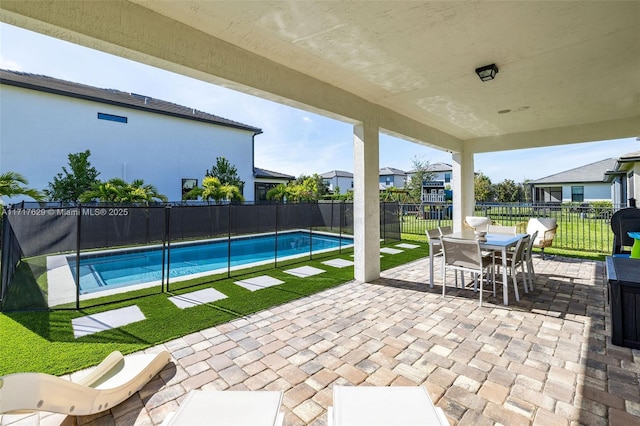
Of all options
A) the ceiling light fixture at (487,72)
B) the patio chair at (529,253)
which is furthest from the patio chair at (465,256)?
the ceiling light fixture at (487,72)

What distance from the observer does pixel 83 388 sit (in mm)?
1818

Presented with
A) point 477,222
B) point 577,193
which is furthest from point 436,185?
point 477,222

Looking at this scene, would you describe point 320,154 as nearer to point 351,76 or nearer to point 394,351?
point 351,76

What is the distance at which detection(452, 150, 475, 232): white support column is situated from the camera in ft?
28.5

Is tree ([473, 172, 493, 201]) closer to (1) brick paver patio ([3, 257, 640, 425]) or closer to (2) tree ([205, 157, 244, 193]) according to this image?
(2) tree ([205, 157, 244, 193])

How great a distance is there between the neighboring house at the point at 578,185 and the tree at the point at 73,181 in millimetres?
31267

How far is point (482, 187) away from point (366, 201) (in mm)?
26417

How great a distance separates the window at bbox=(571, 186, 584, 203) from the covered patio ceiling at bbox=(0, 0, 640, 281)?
2307 centimetres

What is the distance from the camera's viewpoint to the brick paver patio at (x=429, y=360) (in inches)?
79.5

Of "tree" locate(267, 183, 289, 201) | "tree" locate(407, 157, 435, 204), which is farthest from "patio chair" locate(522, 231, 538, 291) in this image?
"tree" locate(407, 157, 435, 204)

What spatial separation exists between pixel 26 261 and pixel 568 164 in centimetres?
3869

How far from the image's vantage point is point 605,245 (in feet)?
27.7

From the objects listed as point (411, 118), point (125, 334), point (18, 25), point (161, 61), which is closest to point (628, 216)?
point (411, 118)

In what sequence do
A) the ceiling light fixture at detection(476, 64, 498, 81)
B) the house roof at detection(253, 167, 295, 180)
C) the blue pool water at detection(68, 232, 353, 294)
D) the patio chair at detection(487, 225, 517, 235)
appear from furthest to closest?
the house roof at detection(253, 167, 295, 180) < the blue pool water at detection(68, 232, 353, 294) < the patio chair at detection(487, 225, 517, 235) < the ceiling light fixture at detection(476, 64, 498, 81)
